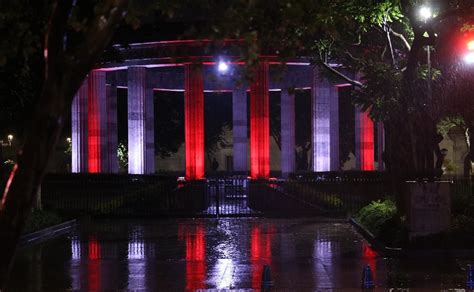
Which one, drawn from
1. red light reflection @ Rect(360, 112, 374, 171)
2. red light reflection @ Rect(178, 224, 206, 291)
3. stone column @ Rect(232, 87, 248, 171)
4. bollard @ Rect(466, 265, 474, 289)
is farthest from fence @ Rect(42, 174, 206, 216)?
bollard @ Rect(466, 265, 474, 289)

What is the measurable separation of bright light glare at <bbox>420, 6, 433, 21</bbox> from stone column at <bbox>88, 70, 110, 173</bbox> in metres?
30.1

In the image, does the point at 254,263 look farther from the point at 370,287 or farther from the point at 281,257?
the point at 370,287

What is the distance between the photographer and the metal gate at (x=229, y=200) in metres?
29.6

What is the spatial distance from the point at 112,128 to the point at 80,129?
294cm

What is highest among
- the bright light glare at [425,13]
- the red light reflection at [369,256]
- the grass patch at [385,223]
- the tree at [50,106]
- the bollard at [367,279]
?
the bright light glare at [425,13]

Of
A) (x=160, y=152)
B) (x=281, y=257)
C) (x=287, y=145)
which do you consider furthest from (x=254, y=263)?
(x=160, y=152)

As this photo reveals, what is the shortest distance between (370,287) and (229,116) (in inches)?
2131

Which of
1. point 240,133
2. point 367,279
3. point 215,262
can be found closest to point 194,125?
point 240,133

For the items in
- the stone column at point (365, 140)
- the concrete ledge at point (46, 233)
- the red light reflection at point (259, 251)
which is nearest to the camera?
the red light reflection at point (259, 251)

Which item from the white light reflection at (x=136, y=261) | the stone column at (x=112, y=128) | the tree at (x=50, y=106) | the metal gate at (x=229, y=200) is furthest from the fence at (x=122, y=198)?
the tree at (x=50, y=106)

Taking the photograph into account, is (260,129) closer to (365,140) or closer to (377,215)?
(365,140)

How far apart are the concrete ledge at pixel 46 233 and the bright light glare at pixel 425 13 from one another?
40.0 ft

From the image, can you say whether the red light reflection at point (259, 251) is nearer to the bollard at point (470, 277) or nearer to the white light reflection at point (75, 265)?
the white light reflection at point (75, 265)

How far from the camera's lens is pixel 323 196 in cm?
3212
